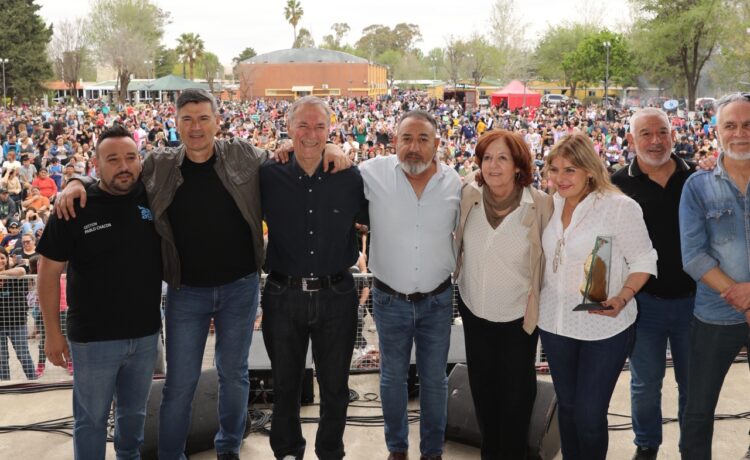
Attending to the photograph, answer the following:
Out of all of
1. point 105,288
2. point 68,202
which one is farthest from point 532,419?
point 68,202

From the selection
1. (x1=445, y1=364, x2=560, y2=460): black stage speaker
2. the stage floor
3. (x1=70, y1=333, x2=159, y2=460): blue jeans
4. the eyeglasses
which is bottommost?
the stage floor

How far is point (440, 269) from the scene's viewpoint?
10.7ft

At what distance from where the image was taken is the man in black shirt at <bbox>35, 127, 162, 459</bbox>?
2926mm

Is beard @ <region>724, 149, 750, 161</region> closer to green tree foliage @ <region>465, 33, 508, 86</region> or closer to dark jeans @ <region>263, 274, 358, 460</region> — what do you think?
dark jeans @ <region>263, 274, 358, 460</region>

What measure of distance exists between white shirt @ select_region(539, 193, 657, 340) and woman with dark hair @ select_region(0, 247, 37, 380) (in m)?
3.64

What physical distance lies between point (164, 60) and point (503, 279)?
83.2m

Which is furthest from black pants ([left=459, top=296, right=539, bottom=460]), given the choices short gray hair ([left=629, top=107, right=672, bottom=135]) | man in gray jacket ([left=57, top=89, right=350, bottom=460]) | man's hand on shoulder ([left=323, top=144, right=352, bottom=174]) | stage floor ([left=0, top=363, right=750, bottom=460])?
short gray hair ([left=629, top=107, right=672, bottom=135])

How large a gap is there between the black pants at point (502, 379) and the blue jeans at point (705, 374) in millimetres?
645

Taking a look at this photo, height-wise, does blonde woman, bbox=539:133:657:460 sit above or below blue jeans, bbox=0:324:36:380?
above

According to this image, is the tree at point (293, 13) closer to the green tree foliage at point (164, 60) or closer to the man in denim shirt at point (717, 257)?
the green tree foliage at point (164, 60)

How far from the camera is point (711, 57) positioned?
2030 inches

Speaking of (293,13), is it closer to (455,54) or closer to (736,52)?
(455,54)

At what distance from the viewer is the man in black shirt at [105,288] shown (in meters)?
2.93

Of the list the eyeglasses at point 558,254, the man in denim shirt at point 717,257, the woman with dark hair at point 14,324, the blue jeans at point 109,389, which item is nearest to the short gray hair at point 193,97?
the blue jeans at point 109,389
